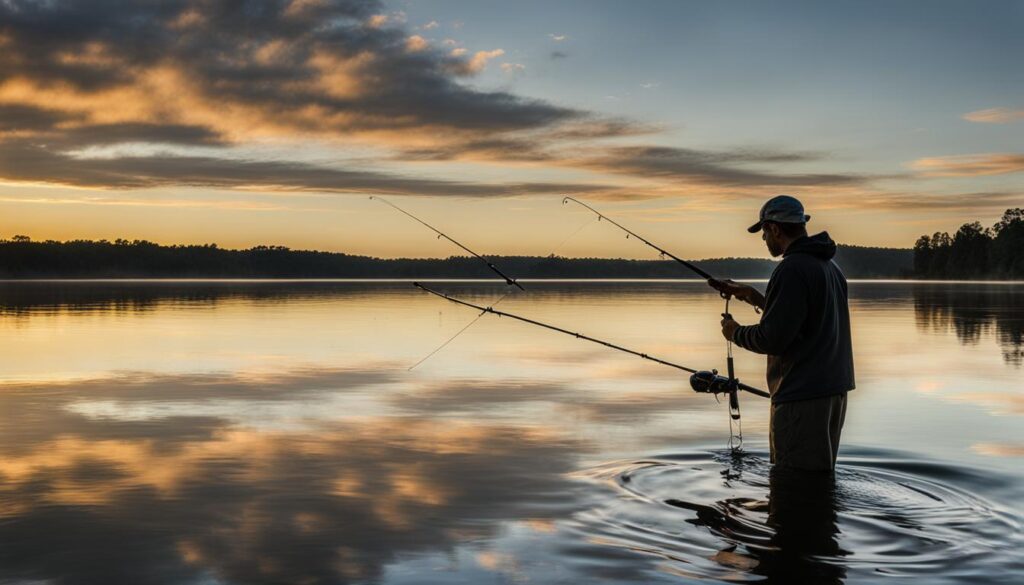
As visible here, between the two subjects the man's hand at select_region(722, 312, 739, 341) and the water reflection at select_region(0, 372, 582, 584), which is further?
the man's hand at select_region(722, 312, 739, 341)

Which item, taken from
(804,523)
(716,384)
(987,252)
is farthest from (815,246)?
(987,252)

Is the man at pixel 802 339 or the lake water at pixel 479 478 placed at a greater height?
the man at pixel 802 339

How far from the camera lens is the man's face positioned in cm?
725

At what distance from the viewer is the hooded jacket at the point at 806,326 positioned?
6.92m

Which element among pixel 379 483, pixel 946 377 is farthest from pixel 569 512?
pixel 946 377

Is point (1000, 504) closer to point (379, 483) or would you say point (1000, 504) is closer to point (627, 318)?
point (379, 483)

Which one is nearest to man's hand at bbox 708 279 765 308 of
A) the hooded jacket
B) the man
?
the man

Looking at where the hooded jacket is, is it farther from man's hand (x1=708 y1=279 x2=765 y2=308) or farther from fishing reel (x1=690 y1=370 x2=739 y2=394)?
fishing reel (x1=690 y1=370 x2=739 y2=394)

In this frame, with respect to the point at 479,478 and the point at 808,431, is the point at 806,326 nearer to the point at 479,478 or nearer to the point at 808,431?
the point at 808,431

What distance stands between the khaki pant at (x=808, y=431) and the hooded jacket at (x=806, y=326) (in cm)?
9

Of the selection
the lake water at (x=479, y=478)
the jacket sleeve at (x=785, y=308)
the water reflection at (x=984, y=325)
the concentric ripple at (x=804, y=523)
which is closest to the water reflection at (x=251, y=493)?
the lake water at (x=479, y=478)

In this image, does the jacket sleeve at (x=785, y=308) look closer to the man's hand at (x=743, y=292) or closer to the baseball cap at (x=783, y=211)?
the baseball cap at (x=783, y=211)

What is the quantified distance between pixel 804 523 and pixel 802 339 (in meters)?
1.32

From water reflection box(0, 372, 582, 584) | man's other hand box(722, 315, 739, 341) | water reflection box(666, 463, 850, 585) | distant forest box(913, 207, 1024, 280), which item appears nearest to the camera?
water reflection box(666, 463, 850, 585)
